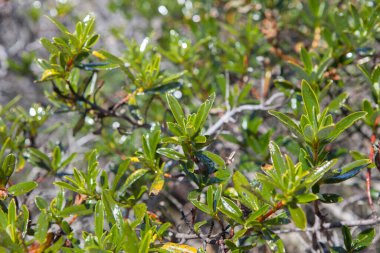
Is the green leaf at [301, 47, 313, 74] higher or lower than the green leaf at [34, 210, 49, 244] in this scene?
lower

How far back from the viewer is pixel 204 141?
1.17m

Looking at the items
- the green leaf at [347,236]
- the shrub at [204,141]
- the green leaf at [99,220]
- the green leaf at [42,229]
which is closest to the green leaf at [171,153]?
the shrub at [204,141]

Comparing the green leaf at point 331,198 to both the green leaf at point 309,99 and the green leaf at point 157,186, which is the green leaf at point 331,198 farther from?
the green leaf at point 157,186

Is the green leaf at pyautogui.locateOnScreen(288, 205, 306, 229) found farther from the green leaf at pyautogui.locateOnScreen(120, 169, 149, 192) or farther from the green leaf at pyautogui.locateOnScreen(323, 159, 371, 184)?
the green leaf at pyautogui.locateOnScreen(120, 169, 149, 192)

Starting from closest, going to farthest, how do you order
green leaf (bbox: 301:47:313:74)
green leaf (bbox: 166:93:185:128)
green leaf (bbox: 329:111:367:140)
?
green leaf (bbox: 329:111:367:140) → green leaf (bbox: 166:93:185:128) → green leaf (bbox: 301:47:313:74)

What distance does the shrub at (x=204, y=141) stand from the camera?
43.4 inches

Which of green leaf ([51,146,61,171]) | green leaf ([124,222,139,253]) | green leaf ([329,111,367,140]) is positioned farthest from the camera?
green leaf ([51,146,61,171])

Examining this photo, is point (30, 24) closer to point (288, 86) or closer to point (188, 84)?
point (188, 84)

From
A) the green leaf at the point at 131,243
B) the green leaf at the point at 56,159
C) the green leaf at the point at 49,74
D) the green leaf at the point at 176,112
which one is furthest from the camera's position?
the green leaf at the point at 56,159

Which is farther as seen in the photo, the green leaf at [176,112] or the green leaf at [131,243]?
the green leaf at [176,112]

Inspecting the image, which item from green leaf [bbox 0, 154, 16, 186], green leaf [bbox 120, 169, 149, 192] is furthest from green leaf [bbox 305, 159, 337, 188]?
green leaf [bbox 0, 154, 16, 186]

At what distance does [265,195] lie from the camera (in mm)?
1072

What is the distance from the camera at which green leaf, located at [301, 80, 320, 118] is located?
1.11 meters

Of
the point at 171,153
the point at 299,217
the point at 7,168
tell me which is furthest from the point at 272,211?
the point at 7,168
